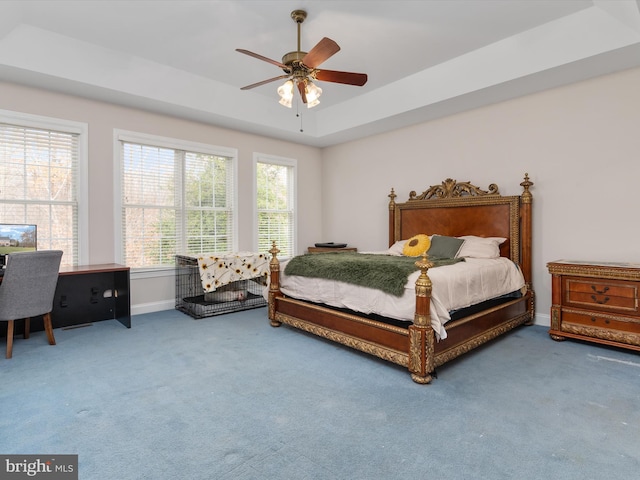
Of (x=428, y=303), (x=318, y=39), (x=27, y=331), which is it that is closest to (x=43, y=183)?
(x=27, y=331)

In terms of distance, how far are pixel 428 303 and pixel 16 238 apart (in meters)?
3.99

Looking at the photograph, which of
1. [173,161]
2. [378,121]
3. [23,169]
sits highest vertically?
[378,121]

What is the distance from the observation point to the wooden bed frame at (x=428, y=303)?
8.36ft

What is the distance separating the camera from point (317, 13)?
10.3 ft

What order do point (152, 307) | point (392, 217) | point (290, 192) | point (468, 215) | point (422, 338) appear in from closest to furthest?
point (422, 338) → point (468, 215) → point (152, 307) → point (392, 217) → point (290, 192)

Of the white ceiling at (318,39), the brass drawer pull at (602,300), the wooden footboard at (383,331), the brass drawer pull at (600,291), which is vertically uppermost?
the white ceiling at (318,39)

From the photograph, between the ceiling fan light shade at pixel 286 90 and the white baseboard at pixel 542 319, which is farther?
the white baseboard at pixel 542 319

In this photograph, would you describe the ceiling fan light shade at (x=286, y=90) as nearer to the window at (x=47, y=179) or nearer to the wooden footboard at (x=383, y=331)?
the wooden footboard at (x=383, y=331)

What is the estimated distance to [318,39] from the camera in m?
3.59

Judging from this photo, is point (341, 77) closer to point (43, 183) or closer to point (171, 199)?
point (171, 199)

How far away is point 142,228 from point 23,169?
136cm

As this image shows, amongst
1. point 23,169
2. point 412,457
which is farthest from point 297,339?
point 23,169

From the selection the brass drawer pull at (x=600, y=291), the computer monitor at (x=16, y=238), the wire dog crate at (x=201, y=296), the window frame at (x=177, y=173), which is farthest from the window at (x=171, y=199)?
the brass drawer pull at (x=600, y=291)

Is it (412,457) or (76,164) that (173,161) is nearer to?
(76,164)
